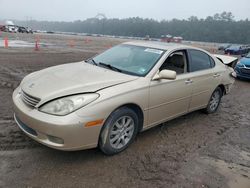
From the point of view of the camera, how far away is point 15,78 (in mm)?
7496

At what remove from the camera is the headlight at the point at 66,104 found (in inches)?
118

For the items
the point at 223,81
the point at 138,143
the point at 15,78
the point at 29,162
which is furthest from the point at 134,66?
the point at 15,78

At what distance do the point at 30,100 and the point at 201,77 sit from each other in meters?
3.22

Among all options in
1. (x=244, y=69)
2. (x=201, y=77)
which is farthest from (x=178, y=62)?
(x=244, y=69)

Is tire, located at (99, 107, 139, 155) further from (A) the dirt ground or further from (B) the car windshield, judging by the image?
(B) the car windshield

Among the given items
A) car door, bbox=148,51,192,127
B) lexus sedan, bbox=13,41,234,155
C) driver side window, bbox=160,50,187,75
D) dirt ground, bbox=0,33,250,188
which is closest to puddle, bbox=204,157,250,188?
dirt ground, bbox=0,33,250,188

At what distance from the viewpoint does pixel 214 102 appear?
5715 mm

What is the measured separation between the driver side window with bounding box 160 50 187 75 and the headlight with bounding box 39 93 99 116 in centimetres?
185

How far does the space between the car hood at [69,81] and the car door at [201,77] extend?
1569mm

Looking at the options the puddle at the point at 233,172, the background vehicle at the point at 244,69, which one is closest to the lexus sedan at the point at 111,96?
the puddle at the point at 233,172

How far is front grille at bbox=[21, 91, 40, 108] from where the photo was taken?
3152 mm

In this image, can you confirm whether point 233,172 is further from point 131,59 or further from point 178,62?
point 131,59

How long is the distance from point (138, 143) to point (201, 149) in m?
1.02

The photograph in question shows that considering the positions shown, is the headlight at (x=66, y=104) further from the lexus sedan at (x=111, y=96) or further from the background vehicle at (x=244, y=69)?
the background vehicle at (x=244, y=69)
